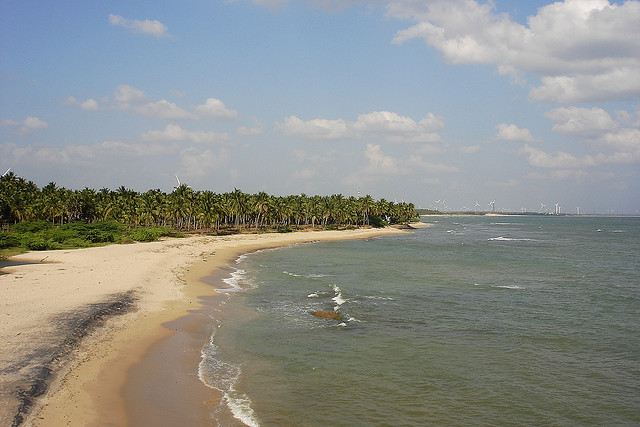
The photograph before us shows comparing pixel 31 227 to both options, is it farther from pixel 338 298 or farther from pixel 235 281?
pixel 338 298

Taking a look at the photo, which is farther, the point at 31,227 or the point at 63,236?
the point at 31,227

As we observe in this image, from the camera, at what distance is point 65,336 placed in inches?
651

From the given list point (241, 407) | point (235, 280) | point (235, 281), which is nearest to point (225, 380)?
point (241, 407)

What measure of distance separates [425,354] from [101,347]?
43.1 feet

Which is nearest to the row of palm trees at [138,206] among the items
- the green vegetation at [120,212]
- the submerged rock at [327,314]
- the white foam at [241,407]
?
the green vegetation at [120,212]

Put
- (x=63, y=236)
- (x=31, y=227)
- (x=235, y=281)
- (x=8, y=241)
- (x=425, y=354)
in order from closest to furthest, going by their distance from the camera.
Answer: (x=425, y=354), (x=235, y=281), (x=8, y=241), (x=63, y=236), (x=31, y=227)

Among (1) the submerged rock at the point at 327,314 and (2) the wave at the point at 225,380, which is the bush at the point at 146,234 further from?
(2) the wave at the point at 225,380

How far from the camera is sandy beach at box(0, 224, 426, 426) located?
11.7 metres

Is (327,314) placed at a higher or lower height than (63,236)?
lower

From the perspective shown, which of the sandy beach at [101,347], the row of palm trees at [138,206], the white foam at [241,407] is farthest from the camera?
the row of palm trees at [138,206]

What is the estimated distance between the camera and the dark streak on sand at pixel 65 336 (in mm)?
11422

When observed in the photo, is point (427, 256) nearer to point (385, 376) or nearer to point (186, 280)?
point (186, 280)

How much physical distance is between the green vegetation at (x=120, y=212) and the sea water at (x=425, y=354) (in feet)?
112

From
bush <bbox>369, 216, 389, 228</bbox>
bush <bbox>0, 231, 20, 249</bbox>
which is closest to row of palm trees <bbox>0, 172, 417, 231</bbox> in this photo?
bush <bbox>0, 231, 20, 249</bbox>
